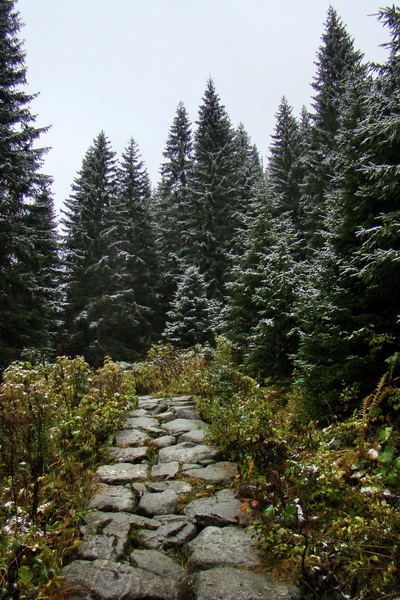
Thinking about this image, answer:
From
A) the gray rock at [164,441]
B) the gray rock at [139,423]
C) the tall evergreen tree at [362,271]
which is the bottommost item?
the gray rock at [164,441]

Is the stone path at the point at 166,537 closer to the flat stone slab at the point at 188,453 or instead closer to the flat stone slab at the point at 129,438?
the flat stone slab at the point at 188,453

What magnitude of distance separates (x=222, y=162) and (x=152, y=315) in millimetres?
12056

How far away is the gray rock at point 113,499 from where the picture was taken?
3730 mm

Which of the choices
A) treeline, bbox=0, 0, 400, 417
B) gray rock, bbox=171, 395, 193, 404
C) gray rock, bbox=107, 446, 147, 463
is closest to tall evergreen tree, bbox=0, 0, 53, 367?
treeline, bbox=0, 0, 400, 417

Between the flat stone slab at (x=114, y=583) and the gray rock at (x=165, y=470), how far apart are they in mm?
1890

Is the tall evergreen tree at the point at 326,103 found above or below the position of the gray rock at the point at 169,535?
above

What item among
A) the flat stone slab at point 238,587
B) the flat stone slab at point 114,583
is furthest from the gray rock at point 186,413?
the flat stone slab at point 238,587

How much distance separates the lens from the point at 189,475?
4.60m

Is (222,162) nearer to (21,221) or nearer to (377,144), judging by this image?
(21,221)

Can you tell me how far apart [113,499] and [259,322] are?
623 centimetres

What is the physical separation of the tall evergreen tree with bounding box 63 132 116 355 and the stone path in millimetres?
16334

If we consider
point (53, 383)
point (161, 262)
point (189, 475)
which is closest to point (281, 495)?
point (189, 475)

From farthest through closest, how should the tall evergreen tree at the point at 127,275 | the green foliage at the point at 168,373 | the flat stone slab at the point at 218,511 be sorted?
1. the tall evergreen tree at the point at 127,275
2. the green foliage at the point at 168,373
3. the flat stone slab at the point at 218,511

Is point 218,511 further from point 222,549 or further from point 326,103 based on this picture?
point 326,103
